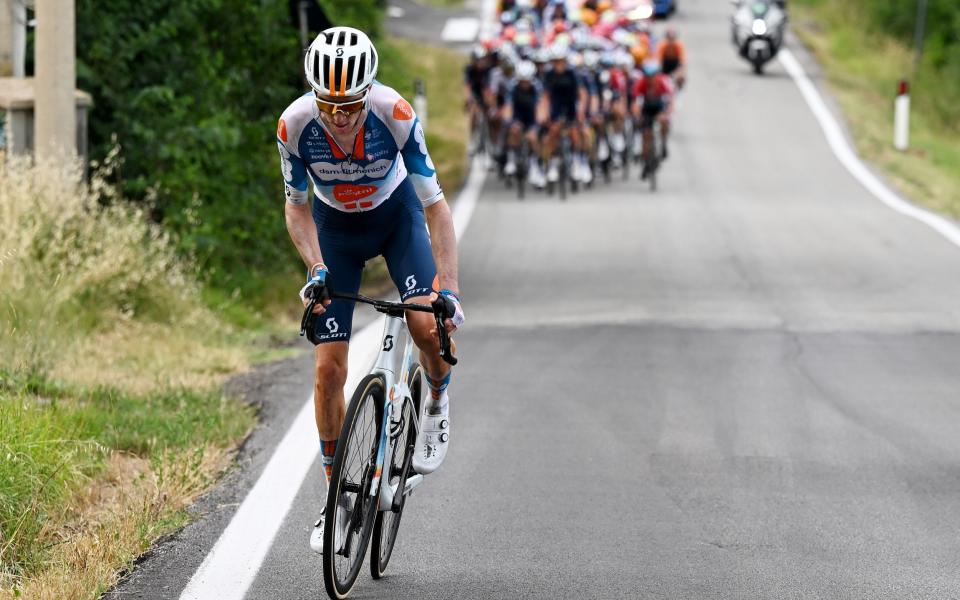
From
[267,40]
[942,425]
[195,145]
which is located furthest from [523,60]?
[942,425]

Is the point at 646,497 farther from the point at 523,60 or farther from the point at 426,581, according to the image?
the point at 523,60

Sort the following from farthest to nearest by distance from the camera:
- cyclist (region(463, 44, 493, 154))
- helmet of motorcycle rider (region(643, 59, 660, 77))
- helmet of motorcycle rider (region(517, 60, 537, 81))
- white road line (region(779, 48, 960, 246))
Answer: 1. cyclist (region(463, 44, 493, 154))
2. helmet of motorcycle rider (region(643, 59, 660, 77))
3. helmet of motorcycle rider (region(517, 60, 537, 81))
4. white road line (region(779, 48, 960, 246))

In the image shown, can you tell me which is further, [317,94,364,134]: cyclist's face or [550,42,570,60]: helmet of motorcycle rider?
[550,42,570,60]: helmet of motorcycle rider

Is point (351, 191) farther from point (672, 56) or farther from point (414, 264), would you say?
point (672, 56)

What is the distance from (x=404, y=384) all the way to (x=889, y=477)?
2.70 metres

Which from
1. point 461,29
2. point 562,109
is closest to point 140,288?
point 562,109

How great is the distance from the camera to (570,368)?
1025cm

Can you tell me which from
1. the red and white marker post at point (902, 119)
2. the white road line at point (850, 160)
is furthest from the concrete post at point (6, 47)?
the red and white marker post at point (902, 119)

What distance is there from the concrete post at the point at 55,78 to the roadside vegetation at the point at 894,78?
1267cm

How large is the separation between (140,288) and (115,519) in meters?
4.85

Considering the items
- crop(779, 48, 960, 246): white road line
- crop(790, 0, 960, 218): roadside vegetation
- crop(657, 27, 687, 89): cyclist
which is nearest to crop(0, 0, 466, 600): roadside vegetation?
crop(779, 48, 960, 246): white road line

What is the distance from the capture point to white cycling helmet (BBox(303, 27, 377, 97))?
5.38 metres

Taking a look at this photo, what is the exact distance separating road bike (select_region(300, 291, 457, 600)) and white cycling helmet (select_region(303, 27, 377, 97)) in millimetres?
728

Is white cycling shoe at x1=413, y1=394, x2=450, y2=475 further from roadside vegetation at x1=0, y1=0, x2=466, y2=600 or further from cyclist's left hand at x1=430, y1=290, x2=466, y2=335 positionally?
roadside vegetation at x1=0, y1=0, x2=466, y2=600
